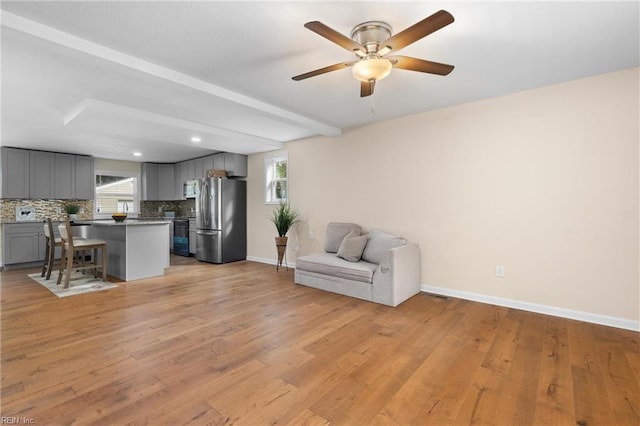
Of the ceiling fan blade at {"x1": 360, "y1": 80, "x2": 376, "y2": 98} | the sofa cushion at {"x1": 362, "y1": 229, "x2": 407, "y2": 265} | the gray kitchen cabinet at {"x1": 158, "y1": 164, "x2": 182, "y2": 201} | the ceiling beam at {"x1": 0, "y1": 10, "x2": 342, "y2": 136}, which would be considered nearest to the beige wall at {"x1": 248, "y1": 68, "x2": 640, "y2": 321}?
the sofa cushion at {"x1": 362, "y1": 229, "x2": 407, "y2": 265}

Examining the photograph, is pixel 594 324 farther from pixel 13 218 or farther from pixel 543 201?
pixel 13 218

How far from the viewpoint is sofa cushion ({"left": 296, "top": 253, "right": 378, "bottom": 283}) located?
3719mm

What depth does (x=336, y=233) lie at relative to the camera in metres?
4.76

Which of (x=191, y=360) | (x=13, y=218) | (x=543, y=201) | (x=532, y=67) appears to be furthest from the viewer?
(x=13, y=218)

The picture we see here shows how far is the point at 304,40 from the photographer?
235 centimetres

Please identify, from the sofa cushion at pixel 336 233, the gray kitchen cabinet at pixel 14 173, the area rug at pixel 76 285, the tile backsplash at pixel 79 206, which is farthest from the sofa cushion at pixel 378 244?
the gray kitchen cabinet at pixel 14 173

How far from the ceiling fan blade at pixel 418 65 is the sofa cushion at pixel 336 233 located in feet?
8.78

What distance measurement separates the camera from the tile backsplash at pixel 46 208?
20.0ft

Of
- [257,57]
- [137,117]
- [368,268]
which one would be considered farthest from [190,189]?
[257,57]

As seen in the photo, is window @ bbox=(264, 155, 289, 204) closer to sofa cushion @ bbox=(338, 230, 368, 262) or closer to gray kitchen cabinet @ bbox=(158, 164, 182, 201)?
sofa cushion @ bbox=(338, 230, 368, 262)

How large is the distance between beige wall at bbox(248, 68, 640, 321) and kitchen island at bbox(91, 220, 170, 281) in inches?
129

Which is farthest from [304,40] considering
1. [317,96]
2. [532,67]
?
[532,67]

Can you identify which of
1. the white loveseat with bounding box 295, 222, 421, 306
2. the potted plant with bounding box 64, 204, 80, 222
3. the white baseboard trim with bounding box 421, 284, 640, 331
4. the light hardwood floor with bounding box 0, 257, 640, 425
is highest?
the potted plant with bounding box 64, 204, 80, 222

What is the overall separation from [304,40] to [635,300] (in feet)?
12.5
